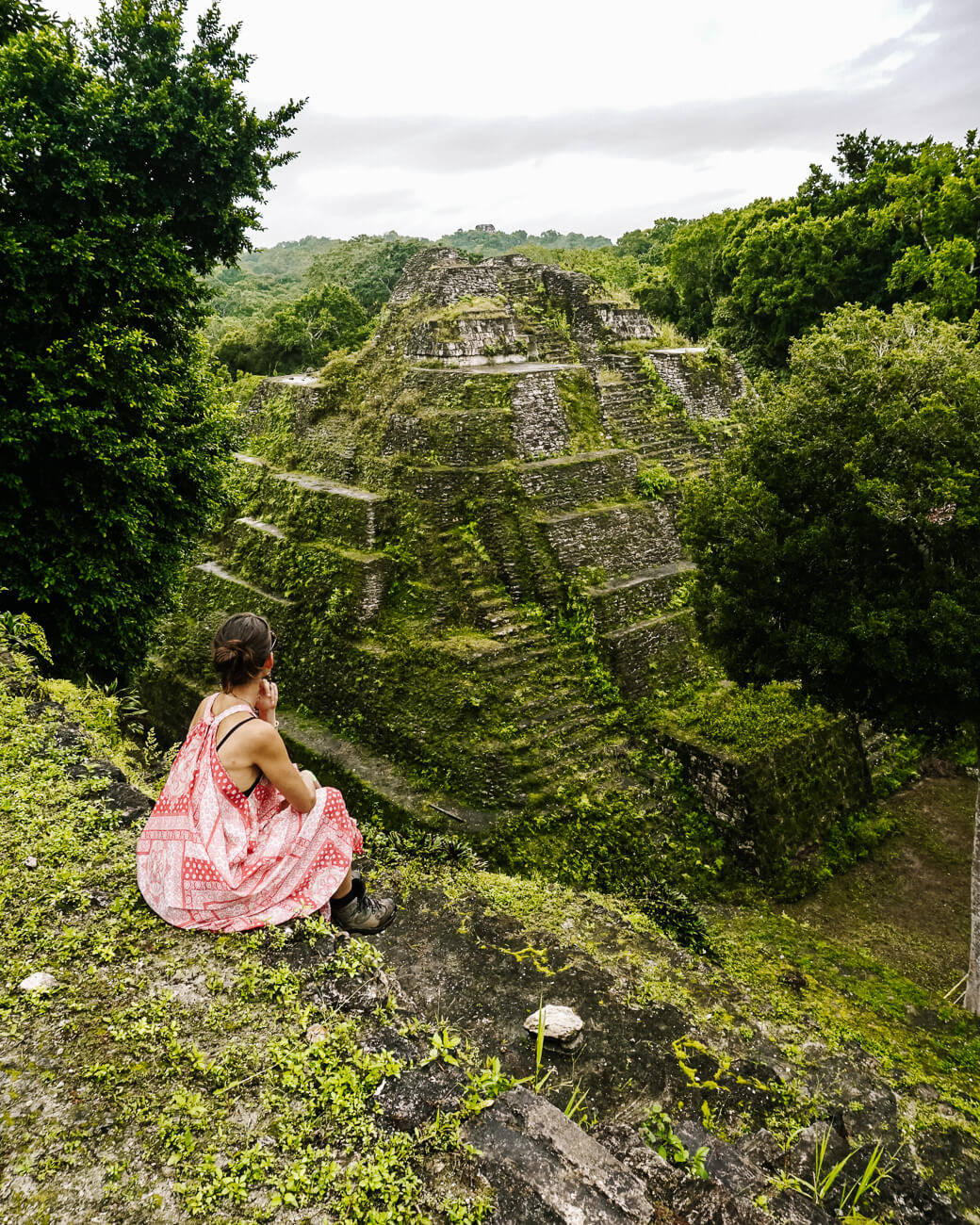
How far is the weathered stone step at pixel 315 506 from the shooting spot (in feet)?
31.9

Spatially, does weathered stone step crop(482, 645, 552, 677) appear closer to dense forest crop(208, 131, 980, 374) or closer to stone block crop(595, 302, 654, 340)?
stone block crop(595, 302, 654, 340)

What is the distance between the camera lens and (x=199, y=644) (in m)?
11.4

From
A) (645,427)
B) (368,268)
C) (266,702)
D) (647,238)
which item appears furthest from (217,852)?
(647,238)

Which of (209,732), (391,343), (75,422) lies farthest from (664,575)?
(209,732)

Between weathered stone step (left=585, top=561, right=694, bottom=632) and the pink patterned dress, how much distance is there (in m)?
6.31

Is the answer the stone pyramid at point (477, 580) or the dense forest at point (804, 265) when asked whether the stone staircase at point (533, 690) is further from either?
the dense forest at point (804, 265)

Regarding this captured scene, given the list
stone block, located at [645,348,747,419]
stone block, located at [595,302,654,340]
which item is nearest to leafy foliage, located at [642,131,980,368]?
stone block, located at [645,348,747,419]

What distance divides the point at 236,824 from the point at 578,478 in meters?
7.61

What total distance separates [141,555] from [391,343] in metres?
6.40

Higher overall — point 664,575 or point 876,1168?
point 664,575

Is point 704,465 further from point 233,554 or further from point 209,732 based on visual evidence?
point 209,732

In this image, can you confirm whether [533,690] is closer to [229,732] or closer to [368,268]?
[229,732]

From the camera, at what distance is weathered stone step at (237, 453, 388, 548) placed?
31.9 feet

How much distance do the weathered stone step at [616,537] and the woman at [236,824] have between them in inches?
252
